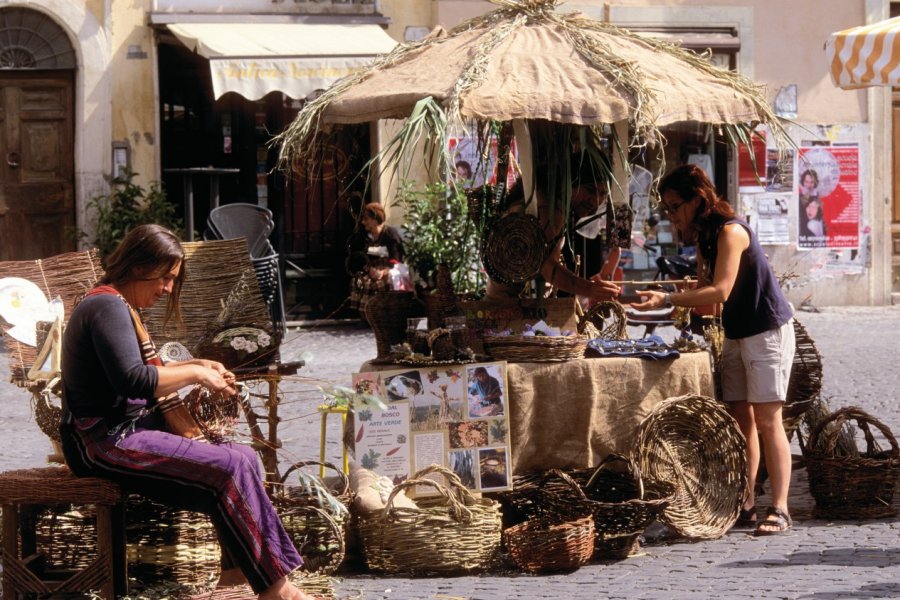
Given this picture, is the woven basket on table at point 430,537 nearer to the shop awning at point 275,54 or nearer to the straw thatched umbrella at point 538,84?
the straw thatched umbrella at point 538,84

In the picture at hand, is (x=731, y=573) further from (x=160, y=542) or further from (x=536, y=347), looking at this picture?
(x=160, y=542)

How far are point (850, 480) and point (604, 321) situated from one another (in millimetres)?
1557

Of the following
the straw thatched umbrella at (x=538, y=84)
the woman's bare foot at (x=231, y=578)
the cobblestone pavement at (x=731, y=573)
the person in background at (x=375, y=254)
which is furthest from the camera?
the person in background at (x=375, y=254)

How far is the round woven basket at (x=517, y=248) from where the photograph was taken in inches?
245

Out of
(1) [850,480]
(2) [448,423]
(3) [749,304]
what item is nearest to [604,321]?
(3) [749,304]

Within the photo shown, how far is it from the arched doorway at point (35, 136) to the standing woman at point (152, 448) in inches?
358

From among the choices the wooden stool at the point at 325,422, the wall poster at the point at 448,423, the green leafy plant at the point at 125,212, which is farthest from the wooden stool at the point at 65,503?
the green leafy plant at the point at 125,212

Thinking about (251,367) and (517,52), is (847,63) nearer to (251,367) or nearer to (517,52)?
(517,52)

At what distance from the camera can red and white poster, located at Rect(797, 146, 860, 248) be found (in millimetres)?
15555

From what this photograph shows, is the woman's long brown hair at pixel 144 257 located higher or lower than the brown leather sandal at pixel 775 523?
higher

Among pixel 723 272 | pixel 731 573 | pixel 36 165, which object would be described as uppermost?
pixel 36 165

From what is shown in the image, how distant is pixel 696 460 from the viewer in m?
6.02

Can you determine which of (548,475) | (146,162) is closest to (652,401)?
(548,475)

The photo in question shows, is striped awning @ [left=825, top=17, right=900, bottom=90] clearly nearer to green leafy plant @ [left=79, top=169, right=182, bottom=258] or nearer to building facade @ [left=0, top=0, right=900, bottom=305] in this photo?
building facade @ [left=0, top=0, right=900, bottom=305]
